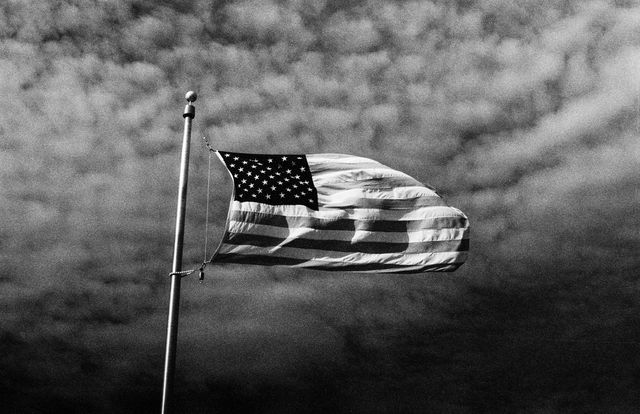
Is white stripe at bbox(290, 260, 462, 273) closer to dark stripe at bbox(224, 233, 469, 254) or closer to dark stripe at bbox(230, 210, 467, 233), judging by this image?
dark stripe at bbox(224, 233, 469, 254)

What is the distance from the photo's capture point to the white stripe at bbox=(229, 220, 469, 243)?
17.9 m

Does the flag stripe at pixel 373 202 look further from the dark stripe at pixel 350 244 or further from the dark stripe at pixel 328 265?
the dark stripe at pixel 328 265

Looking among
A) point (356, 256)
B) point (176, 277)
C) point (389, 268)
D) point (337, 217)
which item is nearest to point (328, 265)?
point (356, 256)

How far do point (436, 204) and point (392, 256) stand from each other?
80.1 inches

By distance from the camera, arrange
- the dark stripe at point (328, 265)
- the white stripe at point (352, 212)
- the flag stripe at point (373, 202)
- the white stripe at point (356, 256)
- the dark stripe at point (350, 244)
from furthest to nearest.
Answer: the flag stripe at point (373, 202) < the white stripe at point (352, 212) < the white stripe at point (356, 256) < the dark stripe at point (350, 244) < the dark stripe at point (328, 265)

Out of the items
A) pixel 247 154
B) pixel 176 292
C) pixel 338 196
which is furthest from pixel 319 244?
pixel 176 292

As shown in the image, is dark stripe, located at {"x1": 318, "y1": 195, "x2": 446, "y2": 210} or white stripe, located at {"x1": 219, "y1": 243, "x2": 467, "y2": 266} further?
dark stripe, located at {"x1": 318, "y1": 195, "x2": 446, "y2": 210}

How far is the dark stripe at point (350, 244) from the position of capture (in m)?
17.8

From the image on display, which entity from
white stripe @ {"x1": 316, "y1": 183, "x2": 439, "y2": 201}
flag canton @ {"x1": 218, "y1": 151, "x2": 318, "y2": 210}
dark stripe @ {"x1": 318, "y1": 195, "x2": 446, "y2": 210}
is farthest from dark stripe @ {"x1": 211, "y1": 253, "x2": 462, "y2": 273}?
white stripe @ {"x1": 316, "y1": 183, "x2": 439, "y2": 201}

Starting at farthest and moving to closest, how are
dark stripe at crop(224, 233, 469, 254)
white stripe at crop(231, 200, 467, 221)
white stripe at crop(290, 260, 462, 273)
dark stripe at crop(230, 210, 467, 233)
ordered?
white stripe at crop(290, 260, 462, 273)
white stripe at crop(231, 200, 467, 221)
dark stripe at crop(230, 210, 467, 233)
dark stripe at crop(224, 233, 469, 254)

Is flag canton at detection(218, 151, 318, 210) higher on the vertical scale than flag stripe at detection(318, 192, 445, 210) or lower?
higher

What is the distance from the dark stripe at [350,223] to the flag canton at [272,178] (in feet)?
1.37

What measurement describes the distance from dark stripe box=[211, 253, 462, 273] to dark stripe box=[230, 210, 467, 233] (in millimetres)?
873

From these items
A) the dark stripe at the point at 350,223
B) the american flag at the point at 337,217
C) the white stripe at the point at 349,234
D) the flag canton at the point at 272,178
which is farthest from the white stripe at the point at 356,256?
the flag canton at the point at 272,178
